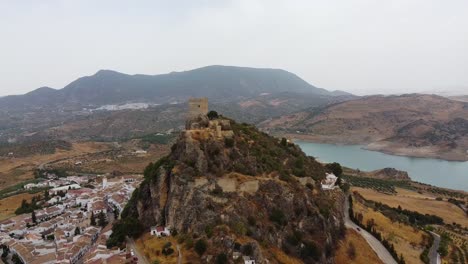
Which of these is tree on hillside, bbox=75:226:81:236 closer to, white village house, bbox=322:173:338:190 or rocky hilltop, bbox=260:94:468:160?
white village house, bbox=322:173:338:190

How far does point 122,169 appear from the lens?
101m

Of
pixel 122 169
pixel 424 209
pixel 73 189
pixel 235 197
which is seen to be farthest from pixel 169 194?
pixel 122 169

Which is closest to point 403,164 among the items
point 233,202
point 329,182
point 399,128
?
point 399,128

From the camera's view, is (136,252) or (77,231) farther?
(77,231)

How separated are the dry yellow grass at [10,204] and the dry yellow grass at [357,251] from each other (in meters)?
47.1

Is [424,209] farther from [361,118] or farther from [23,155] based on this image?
[361,118]

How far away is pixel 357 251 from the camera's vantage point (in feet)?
130

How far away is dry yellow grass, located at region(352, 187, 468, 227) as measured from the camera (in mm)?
64062

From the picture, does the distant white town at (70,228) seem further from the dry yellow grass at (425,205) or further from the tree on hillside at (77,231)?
the dry yellow grass at (425,205)

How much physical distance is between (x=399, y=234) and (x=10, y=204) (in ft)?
189

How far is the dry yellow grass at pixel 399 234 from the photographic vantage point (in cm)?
4298

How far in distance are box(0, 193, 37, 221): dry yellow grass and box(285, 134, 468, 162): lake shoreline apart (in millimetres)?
112383

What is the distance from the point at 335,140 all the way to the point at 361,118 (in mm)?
28212

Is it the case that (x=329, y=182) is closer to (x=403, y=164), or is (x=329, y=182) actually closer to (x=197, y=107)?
(x=197, y=107)
